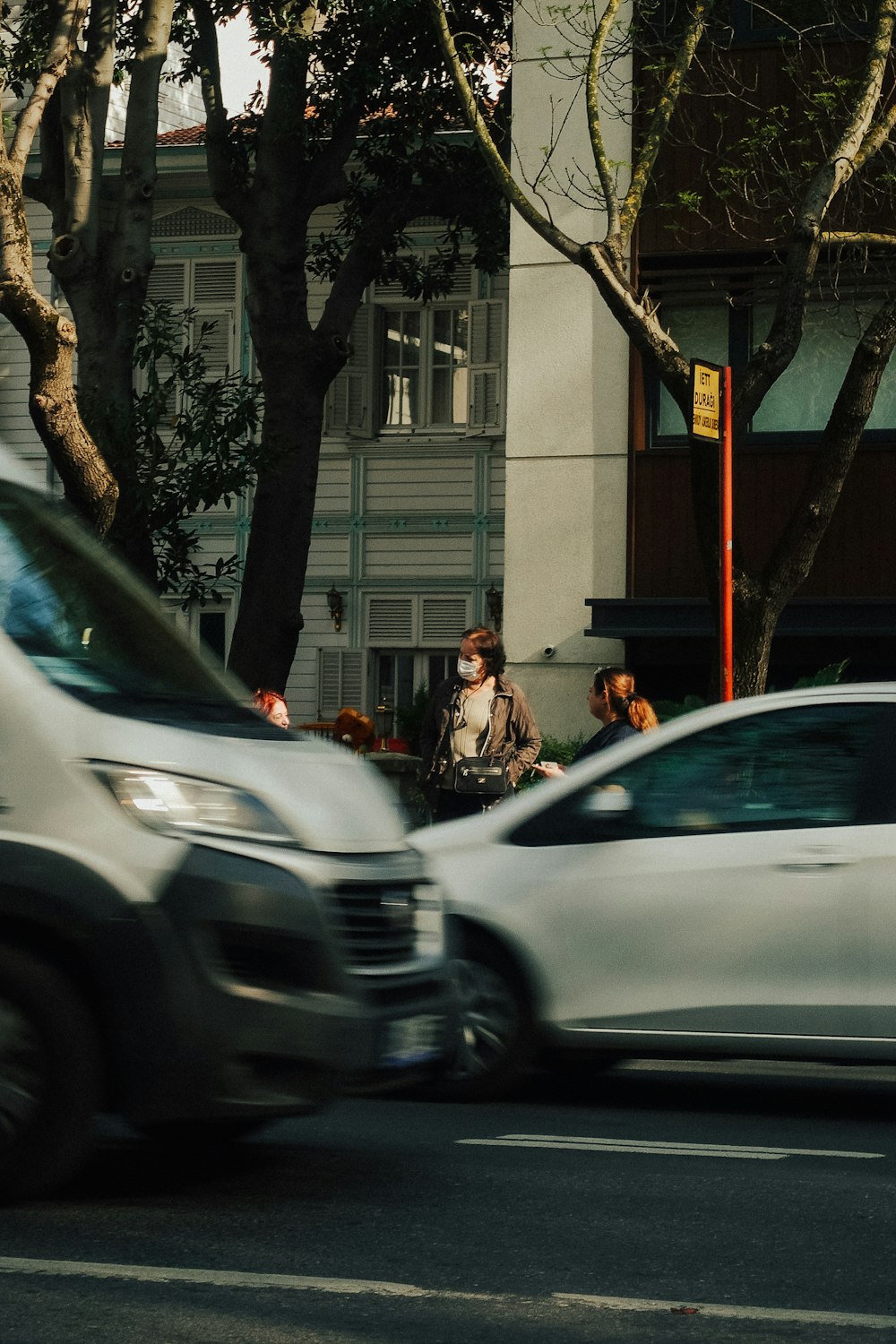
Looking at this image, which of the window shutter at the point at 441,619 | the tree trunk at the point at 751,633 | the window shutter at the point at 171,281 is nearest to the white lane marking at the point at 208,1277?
the tree trunk at the point at 751,633

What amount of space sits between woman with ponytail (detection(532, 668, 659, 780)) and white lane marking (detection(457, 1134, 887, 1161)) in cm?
343

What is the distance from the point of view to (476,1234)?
5.65 m

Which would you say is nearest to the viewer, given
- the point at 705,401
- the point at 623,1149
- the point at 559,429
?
the point at 623,1149

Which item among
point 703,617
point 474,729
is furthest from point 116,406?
point 474,729

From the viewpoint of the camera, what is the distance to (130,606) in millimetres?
6469

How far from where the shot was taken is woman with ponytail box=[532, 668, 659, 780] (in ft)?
34.4

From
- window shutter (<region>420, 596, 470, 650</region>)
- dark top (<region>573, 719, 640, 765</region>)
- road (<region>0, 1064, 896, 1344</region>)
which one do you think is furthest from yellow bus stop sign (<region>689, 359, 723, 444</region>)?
window shutter (<region>420, 596, 470, 650</region>)

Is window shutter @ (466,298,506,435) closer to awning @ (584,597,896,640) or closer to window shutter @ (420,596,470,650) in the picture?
window shutter @ (420,596,470,650)

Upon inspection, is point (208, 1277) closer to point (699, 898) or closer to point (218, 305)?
point (699, 898)

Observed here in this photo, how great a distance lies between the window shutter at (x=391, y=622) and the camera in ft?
86.5

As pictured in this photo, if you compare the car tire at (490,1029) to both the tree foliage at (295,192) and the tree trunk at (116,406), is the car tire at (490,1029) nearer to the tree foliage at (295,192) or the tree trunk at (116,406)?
the tree trunk at (116,406)

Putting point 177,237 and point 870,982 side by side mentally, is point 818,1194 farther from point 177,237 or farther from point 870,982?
point 177,237

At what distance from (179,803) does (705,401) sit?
6664 millimetres

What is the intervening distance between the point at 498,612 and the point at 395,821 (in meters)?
19.5
